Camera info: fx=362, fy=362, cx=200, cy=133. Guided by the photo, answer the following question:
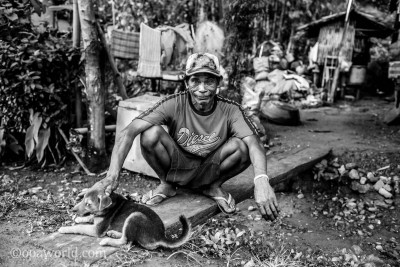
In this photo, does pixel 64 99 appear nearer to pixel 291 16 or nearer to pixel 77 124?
pixel 77 124

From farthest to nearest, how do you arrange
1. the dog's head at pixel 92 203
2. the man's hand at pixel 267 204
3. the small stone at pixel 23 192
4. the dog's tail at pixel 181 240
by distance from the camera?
the small stone at pixel 23 192, the dog's tail at pixel 181 240, the man's hand at pixel 267 204, the dog's head at pixel 92 203

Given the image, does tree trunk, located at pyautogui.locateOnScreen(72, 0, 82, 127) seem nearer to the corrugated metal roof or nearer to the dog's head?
the dog's head

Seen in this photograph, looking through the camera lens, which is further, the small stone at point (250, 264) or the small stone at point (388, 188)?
the small stone at point (388, 188)

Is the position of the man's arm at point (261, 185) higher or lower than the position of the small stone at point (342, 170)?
higher

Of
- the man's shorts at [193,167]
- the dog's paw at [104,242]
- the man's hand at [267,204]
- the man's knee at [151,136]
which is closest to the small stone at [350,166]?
the man's shorts at [193,167]

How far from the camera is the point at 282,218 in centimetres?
482

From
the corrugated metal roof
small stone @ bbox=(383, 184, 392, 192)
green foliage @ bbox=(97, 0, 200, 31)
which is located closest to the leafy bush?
green foliage @ bbox=(97, 0, 200, 31)

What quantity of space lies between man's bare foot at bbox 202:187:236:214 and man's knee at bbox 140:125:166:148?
0.84 meters

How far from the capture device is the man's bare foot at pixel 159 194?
11.9 feet

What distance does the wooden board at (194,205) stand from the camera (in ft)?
9.17

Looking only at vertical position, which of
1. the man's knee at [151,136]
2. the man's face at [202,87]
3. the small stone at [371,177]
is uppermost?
the man's face at [202,87]

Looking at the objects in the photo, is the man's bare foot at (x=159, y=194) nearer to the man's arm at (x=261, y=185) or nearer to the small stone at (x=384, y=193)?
the man's arm at (x=261, y=185)

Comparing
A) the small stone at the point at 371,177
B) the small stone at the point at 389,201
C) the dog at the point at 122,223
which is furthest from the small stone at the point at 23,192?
the small stone at the point at 389,201

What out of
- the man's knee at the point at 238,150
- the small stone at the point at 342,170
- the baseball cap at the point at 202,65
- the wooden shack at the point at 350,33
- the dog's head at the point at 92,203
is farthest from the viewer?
the wooden shack at the point at 350,33
